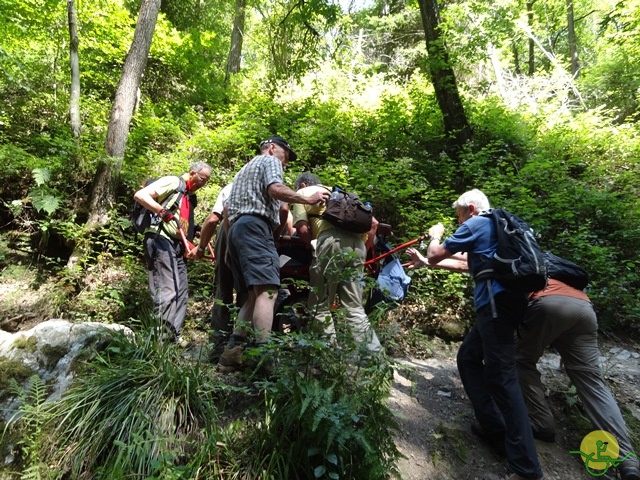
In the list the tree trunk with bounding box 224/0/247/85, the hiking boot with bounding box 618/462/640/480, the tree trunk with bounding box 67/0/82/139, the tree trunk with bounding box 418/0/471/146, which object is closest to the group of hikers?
the hiking boot with bounding box 618/462/640/480

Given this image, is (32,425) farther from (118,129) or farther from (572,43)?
(572,43)

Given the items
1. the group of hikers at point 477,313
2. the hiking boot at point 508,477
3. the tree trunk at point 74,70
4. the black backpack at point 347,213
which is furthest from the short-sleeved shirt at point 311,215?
the tree trunk at point 74,70

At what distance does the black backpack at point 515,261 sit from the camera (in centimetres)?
274

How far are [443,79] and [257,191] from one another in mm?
6546

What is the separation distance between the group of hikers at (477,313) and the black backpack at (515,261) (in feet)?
0.24

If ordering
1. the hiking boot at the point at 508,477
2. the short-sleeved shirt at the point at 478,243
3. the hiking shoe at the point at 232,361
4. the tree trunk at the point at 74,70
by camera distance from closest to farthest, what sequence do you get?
the hiking boot at the point at 508,477 < the short-sleeved shirt at the point at 478,243 < the hiking shoe at the point at 232,361 < the tree trunk at the point at 74,70

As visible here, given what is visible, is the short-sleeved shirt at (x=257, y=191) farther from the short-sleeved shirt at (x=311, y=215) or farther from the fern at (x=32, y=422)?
the fern at (x=32, y=422)

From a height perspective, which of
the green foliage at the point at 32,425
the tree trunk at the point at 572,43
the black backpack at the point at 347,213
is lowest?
the green foliage at the point at 32,425

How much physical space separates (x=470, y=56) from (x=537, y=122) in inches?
112

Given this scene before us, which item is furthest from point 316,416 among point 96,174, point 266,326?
point 96,174

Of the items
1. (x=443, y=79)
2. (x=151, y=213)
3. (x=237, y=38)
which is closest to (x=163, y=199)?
(x=151, y=213)

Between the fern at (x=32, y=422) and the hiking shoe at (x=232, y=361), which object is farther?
the hiking shoe at (x=232, y=361)

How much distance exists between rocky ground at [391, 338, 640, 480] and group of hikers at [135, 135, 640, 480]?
18 centimetres

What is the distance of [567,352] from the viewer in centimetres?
317
